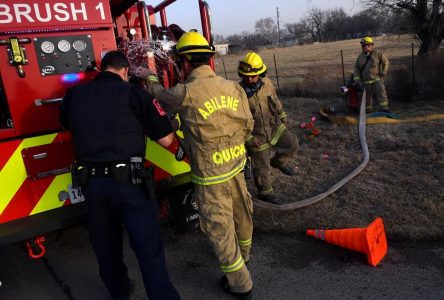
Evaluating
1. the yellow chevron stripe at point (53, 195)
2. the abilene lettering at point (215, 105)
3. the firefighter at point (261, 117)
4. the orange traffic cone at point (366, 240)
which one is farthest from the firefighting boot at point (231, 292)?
the firefighter at point (261, 117)

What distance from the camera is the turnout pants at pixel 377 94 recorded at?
8.48 meters

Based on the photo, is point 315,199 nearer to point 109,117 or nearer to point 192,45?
point 192,45

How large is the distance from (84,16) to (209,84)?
1.15m

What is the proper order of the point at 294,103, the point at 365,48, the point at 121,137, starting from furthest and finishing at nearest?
the point at 294,103, the point at 365,48, the point at 121,137

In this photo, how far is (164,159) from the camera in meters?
3.51

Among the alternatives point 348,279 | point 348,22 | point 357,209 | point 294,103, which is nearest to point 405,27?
point 294,103

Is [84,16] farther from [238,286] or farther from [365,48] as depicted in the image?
[365,48]

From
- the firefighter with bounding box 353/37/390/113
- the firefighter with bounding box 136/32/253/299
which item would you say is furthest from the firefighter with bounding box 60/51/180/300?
the firefighter with bounding box 353/37/390/113

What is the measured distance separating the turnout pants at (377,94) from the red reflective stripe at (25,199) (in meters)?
7.23

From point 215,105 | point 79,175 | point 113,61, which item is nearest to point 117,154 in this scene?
point 79,175

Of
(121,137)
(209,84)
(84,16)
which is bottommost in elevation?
(121,137)

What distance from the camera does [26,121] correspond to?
2.91 meters

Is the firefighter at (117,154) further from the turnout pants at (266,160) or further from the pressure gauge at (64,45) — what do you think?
the turnout pants at (266,160)

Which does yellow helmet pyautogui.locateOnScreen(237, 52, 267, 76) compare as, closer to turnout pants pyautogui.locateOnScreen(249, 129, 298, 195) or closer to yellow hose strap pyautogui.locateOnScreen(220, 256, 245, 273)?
turnout pants pyautogui.locateOnScreen(249, 129, 298, 195)
